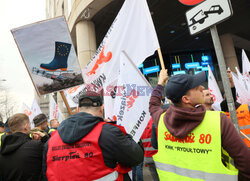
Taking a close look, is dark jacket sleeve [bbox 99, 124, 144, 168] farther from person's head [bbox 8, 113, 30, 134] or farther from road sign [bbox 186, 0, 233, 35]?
road sign [bbox 186, 0, 233, 35]

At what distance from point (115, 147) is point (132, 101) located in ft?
3.83

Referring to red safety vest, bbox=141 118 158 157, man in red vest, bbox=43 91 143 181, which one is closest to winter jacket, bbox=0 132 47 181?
man in red vest, bbox=43 91 143 181

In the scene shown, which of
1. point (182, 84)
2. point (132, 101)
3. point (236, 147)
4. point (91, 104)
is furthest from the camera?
point (132, 101)

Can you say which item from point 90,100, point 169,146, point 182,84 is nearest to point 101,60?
point 90,100

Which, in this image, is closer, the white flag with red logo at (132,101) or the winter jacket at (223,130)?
the winter jacket at (223,130)

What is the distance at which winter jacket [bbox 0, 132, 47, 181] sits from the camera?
2.14m

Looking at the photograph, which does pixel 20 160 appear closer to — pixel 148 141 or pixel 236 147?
pixel 236 147

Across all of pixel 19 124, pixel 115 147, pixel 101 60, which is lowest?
pixel 115 147

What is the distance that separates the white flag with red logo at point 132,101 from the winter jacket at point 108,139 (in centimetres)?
86

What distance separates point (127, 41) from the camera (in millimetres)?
3355

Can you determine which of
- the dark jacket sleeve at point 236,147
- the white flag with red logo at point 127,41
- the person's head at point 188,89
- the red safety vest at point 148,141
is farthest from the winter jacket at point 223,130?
the red safety vest at point 148,141

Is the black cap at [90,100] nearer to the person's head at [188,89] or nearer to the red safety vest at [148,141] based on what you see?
the person's head at [188,89]

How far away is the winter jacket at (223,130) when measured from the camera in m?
1.28

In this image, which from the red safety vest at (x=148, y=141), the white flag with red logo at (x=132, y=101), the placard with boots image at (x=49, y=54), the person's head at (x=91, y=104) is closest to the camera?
the person's head at (x=91, y=104)
